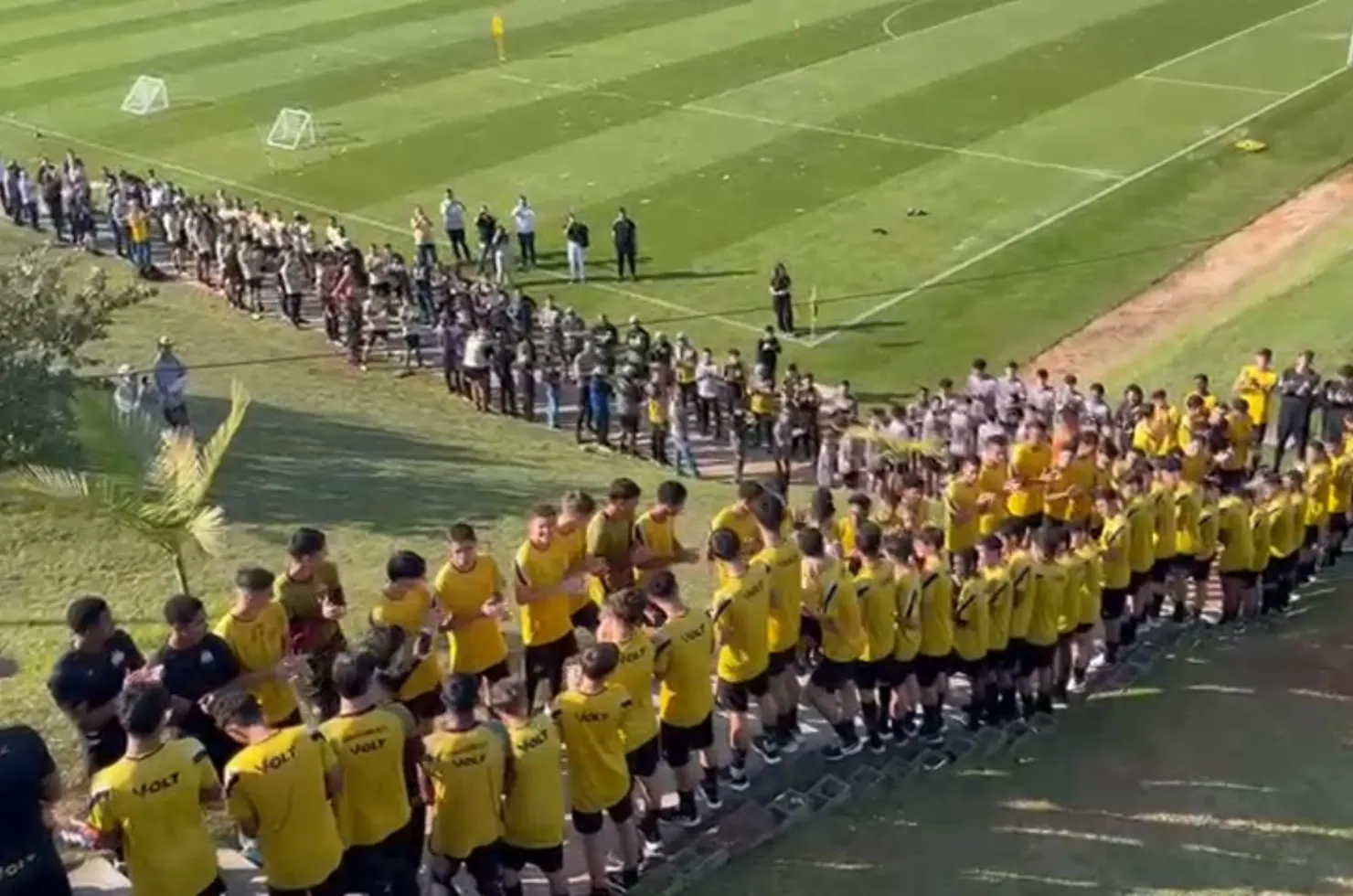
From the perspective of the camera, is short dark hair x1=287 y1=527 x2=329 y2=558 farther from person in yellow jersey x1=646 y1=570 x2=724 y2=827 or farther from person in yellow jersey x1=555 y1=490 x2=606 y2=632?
person in yellow jersey x1=646 y1=570 x2=724 y2=827

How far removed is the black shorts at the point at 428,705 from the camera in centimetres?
1091

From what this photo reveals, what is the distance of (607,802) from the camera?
9.77 meters

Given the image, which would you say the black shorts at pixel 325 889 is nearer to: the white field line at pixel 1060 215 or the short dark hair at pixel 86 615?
the short dark hair at pixel 86 615

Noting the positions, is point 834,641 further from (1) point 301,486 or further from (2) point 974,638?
(1) point 301,486

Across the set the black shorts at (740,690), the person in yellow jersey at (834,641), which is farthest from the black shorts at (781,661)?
the person in yellow jersey at (834,641)

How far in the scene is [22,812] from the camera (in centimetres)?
773

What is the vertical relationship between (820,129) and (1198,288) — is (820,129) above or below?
above

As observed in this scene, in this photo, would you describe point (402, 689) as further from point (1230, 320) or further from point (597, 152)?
point (597, 152)

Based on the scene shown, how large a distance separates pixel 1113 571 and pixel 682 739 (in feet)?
17.8

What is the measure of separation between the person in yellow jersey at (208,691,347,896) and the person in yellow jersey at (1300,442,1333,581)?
1137 centimetres

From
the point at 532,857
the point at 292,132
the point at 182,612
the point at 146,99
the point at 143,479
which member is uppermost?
the point at 146,99

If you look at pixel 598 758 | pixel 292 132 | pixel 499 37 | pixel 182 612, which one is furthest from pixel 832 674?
pixel 499 37

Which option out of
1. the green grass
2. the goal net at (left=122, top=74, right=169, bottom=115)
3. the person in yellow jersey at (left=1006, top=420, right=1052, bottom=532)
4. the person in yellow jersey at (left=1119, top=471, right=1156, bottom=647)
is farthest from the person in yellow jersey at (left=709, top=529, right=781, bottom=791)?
the goal net at (left=122, top=74, right=169, bottom=115)

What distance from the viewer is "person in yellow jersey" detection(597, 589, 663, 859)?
996 cm
